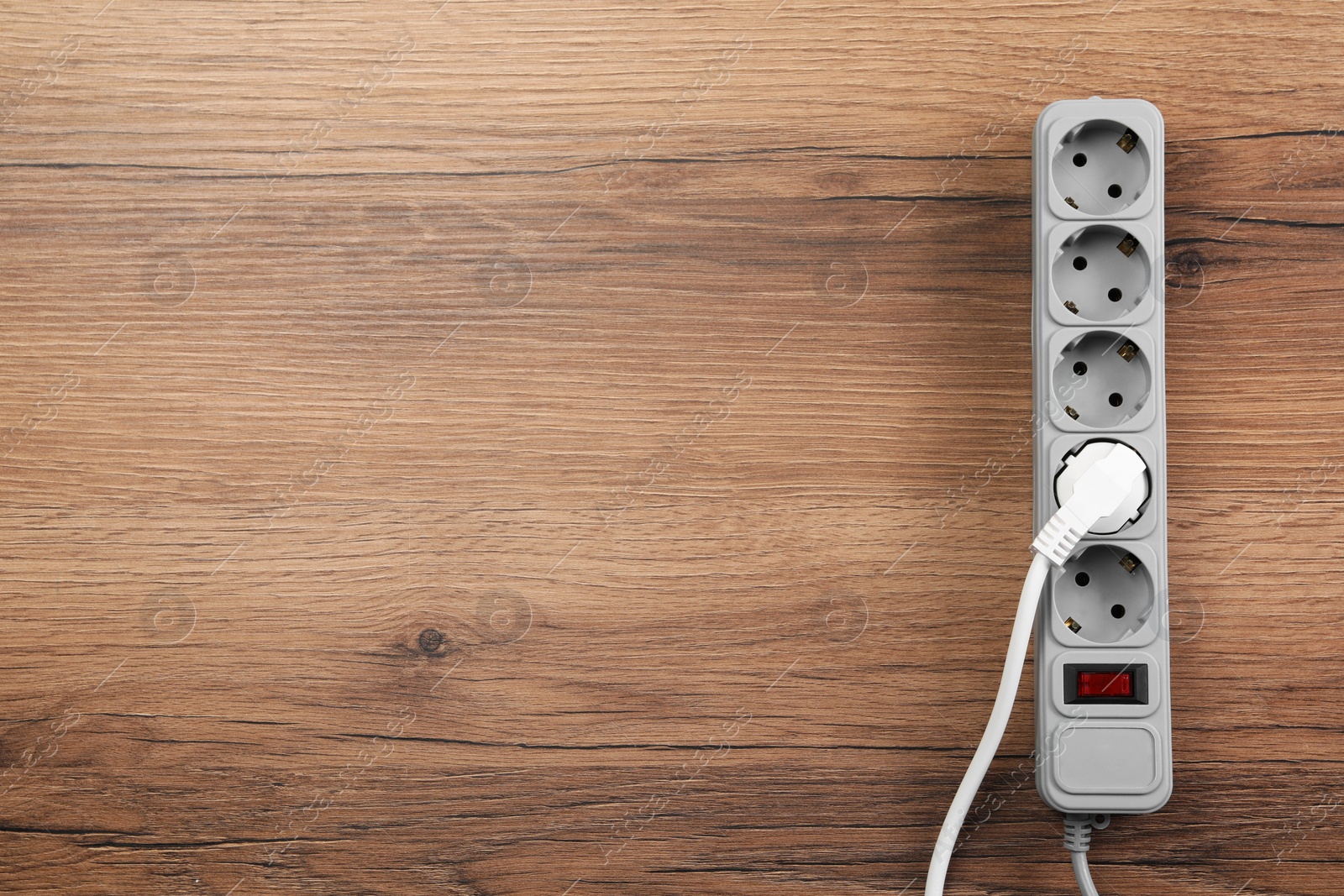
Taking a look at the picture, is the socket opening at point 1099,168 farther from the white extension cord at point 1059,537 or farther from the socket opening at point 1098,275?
the white extension cord at point 1059,537

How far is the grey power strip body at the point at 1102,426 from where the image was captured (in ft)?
1.59

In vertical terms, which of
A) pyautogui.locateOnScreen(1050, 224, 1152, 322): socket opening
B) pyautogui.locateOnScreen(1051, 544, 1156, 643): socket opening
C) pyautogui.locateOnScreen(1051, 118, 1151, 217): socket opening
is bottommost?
pyautogui.locateOnScreen(1051, 544, 1156, 643): socket opening

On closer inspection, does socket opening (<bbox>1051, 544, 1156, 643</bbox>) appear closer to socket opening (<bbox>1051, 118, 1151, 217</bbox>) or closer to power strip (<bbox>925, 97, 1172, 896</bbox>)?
power strip (<bbox>925, 97, 1172, 896</bbox>)

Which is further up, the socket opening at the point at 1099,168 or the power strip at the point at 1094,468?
the socket opening at the point at 1099,168

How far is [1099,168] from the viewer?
51 centimetres

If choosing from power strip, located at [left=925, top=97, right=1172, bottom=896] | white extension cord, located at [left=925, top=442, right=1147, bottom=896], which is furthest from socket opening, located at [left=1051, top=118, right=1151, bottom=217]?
white extension cord, located at [left=925, top=442, right=1147, bottom=896]

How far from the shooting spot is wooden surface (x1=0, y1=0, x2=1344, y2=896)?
53 cm

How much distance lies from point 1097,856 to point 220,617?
0.61 metres

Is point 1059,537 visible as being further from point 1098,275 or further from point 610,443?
point 610,443

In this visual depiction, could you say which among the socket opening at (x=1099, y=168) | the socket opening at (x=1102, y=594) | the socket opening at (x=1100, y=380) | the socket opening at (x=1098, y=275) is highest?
the socket opening at (x=1099, y=168)

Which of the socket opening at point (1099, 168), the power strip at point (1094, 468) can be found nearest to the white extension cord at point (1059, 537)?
the power strip at point (1094, 468)

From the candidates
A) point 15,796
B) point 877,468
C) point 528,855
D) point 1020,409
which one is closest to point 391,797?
point 528,855

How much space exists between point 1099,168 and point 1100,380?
0.44ft

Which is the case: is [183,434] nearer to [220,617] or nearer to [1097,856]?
[220,617]
